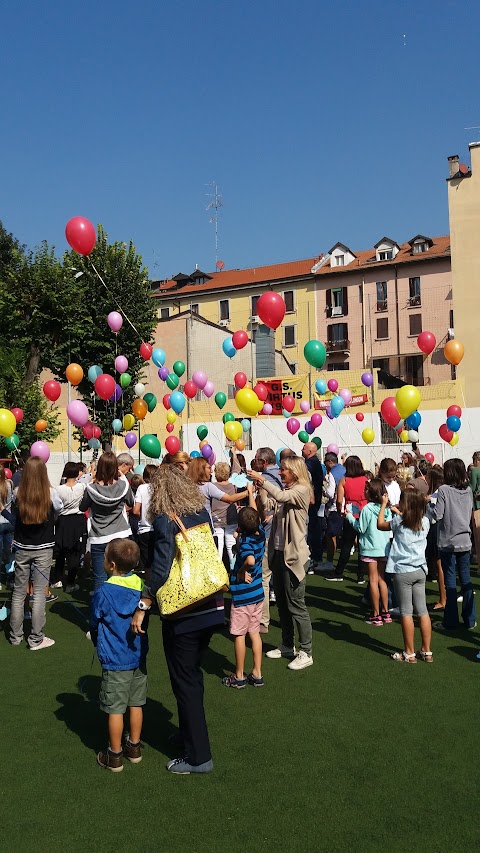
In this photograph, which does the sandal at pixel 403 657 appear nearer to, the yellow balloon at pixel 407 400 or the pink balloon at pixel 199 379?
the yellow balloon at pixel 407 400

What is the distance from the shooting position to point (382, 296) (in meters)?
44.8

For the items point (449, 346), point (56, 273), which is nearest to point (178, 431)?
point (56, 273)

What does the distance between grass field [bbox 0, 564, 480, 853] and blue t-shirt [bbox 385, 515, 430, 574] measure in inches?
32.8

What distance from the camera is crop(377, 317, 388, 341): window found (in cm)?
4444

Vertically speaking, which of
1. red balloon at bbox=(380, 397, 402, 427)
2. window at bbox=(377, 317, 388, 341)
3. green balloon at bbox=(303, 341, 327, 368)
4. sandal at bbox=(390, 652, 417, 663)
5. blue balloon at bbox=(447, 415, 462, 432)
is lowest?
sandal at bbox=(390, 652, 417, 663)

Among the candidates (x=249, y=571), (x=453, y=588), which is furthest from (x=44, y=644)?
(x=453, y=588)

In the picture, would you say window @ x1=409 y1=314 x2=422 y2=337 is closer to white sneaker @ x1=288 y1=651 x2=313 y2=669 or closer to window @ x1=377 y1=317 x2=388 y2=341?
window @ x1=377 y1=317 x2=388 y2=341

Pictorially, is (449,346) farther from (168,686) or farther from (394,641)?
(168,686)

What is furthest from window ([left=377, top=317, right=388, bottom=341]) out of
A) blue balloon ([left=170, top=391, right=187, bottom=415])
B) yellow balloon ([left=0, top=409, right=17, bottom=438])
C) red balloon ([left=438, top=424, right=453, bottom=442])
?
yellow balloon ([left=0, top=409, right=17, bottom=438])

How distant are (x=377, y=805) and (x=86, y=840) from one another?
145cm

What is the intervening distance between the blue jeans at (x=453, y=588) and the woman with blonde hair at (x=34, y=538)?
154 inches

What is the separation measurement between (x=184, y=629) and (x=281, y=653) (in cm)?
266

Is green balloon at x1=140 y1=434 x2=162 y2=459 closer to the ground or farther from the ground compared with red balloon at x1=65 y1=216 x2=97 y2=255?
closer to the ground

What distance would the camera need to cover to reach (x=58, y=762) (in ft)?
13.6
